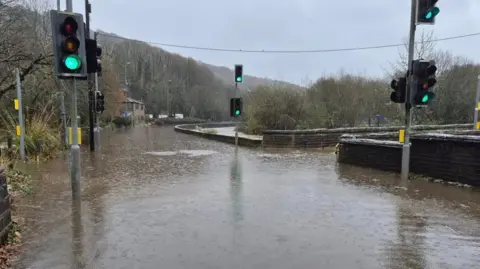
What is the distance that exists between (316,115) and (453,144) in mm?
16663

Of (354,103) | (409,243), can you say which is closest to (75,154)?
(409,243)

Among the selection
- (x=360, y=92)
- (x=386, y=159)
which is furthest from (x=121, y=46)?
(x=386, y=159)

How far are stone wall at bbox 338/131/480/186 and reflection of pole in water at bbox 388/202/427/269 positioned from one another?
3391 mm

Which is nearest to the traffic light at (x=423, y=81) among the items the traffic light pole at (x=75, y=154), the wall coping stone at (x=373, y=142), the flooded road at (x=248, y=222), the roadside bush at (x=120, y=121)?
the wall coping stone at (x=373, y=142)

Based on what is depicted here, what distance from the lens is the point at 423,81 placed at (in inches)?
383

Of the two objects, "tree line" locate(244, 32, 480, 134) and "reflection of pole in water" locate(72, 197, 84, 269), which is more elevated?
"tree line" locate(244, 32, 480, 134)

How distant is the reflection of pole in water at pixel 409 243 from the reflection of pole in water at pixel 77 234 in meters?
3.82

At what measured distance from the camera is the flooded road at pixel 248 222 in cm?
482

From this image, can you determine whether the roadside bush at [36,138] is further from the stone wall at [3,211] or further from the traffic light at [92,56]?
the stone wall at [3,211]

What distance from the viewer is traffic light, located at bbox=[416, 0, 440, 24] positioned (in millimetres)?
9508

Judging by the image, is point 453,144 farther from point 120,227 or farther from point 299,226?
point 120,227

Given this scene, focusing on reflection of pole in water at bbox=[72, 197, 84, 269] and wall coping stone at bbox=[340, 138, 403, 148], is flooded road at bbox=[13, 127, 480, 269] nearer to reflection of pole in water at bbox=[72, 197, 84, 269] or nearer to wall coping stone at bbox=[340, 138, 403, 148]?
reflection of pole in water at bbox=[72, 197, 84, 269]

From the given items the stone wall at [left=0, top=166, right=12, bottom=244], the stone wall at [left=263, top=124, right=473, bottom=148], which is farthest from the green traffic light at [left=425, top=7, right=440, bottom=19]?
the stone wall at [left=263, top=124, right=473, bottom=148]

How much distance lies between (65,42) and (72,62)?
0.38 meters
